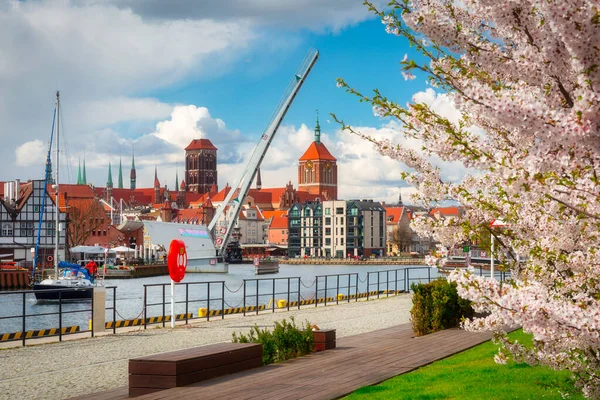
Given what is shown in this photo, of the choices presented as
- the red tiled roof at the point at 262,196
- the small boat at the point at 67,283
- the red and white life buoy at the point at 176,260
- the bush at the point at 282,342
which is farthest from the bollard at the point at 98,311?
the red tiled roof at the point at 262,196

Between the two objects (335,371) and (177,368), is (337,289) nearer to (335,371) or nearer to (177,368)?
(335,371)

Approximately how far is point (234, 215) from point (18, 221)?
72.9ft

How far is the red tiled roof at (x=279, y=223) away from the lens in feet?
539

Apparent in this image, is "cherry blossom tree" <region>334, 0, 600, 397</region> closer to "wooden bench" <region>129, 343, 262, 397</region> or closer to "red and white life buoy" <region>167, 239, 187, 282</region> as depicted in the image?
"wooden bench" <region>129, 343, 262, 397</region>

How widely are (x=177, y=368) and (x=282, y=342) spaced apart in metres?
2.61

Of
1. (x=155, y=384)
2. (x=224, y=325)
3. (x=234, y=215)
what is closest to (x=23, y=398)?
(x=155, y=384)

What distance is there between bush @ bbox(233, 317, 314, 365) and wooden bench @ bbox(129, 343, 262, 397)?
116cm

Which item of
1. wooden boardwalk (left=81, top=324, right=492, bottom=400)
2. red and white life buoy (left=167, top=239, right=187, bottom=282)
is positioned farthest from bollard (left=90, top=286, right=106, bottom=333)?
wooden boardwalk (left=81, top=324, right=492, bottom=400)

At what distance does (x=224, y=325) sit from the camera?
56.0 feet

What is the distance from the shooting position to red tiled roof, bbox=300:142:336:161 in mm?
189250

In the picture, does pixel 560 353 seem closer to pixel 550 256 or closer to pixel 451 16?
pixel 550 256

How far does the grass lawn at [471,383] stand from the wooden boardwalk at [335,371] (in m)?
0.27

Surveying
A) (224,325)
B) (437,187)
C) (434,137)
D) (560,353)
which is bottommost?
(224,325)

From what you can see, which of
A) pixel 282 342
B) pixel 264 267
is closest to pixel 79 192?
pixel 264 267
